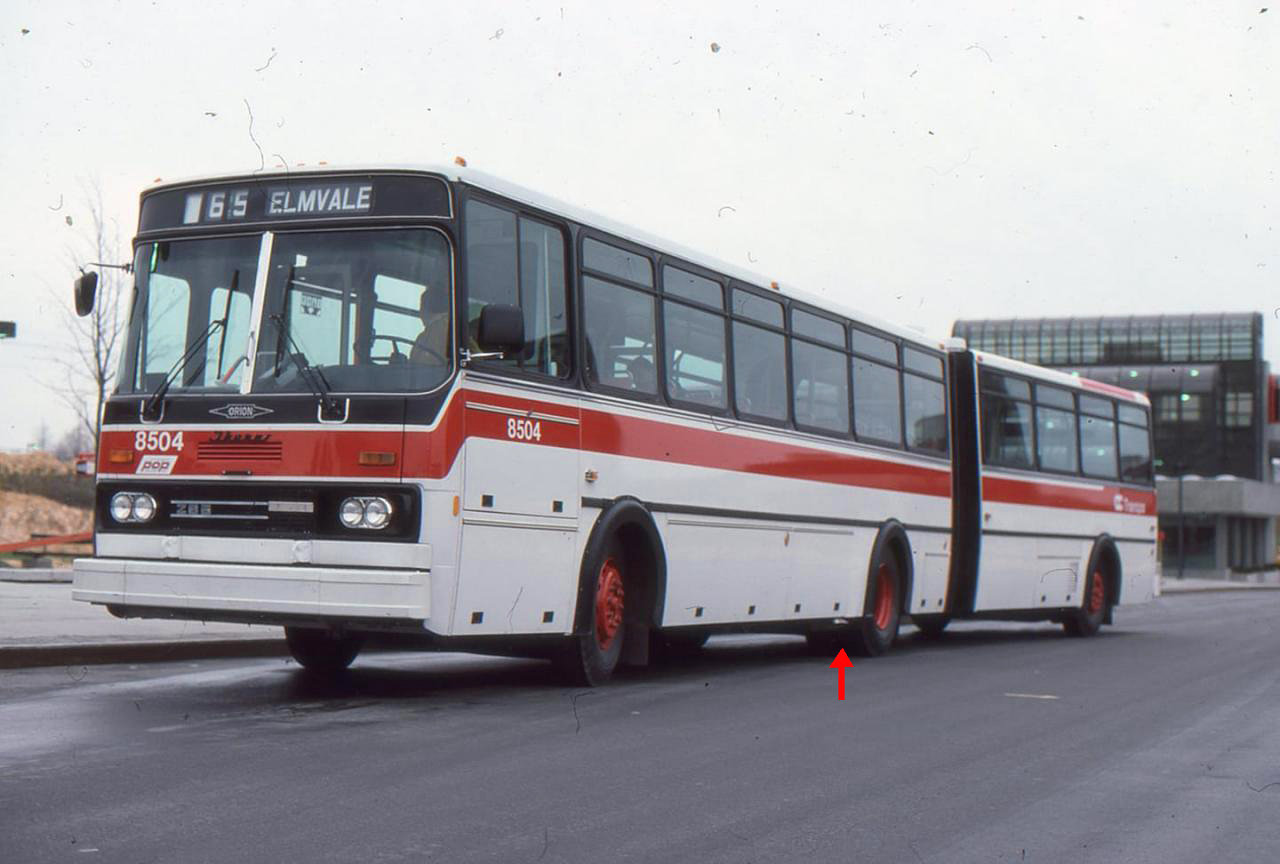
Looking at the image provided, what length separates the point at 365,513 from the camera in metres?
10.4

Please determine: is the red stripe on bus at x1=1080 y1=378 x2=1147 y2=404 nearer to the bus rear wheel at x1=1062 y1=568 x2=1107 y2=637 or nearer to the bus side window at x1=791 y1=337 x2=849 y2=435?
the bus rear wheel at x1=1062 y1=568 x2=1107 y2=637

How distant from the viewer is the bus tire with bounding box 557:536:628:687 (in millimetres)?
12242

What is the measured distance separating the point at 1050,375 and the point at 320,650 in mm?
13153

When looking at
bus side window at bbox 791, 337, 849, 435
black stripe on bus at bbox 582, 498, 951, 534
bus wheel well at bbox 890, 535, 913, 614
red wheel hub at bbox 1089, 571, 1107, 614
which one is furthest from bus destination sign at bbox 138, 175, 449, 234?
red wheel hub at bbox 1089, 571, 1107, 614

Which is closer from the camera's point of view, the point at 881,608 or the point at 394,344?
the point at 394,344

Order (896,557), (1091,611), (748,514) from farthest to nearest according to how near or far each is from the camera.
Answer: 1. (1091,611)
2. (896,557)
3. (748,514)

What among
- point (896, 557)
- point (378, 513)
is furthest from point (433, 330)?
point (896, 557)

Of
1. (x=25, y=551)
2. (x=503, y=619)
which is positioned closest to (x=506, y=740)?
(x=503, y=619)

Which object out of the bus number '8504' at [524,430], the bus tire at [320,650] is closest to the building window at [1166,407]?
the bus tire at [320,650]

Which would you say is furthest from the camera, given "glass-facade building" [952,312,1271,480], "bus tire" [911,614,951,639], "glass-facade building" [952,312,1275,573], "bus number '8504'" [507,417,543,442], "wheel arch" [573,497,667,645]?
"glass-facade building" [952,312,1271,480]

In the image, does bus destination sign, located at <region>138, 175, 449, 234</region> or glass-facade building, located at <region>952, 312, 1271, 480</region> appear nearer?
bus destination sign, located at <region>138, 175, 449, 234</region>

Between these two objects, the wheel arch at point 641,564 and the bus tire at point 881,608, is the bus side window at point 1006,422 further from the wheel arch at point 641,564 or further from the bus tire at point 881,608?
the wheel arch at point 641,564

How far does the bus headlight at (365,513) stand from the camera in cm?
1038

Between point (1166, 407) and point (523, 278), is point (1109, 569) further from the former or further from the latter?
point (1166, 407)
